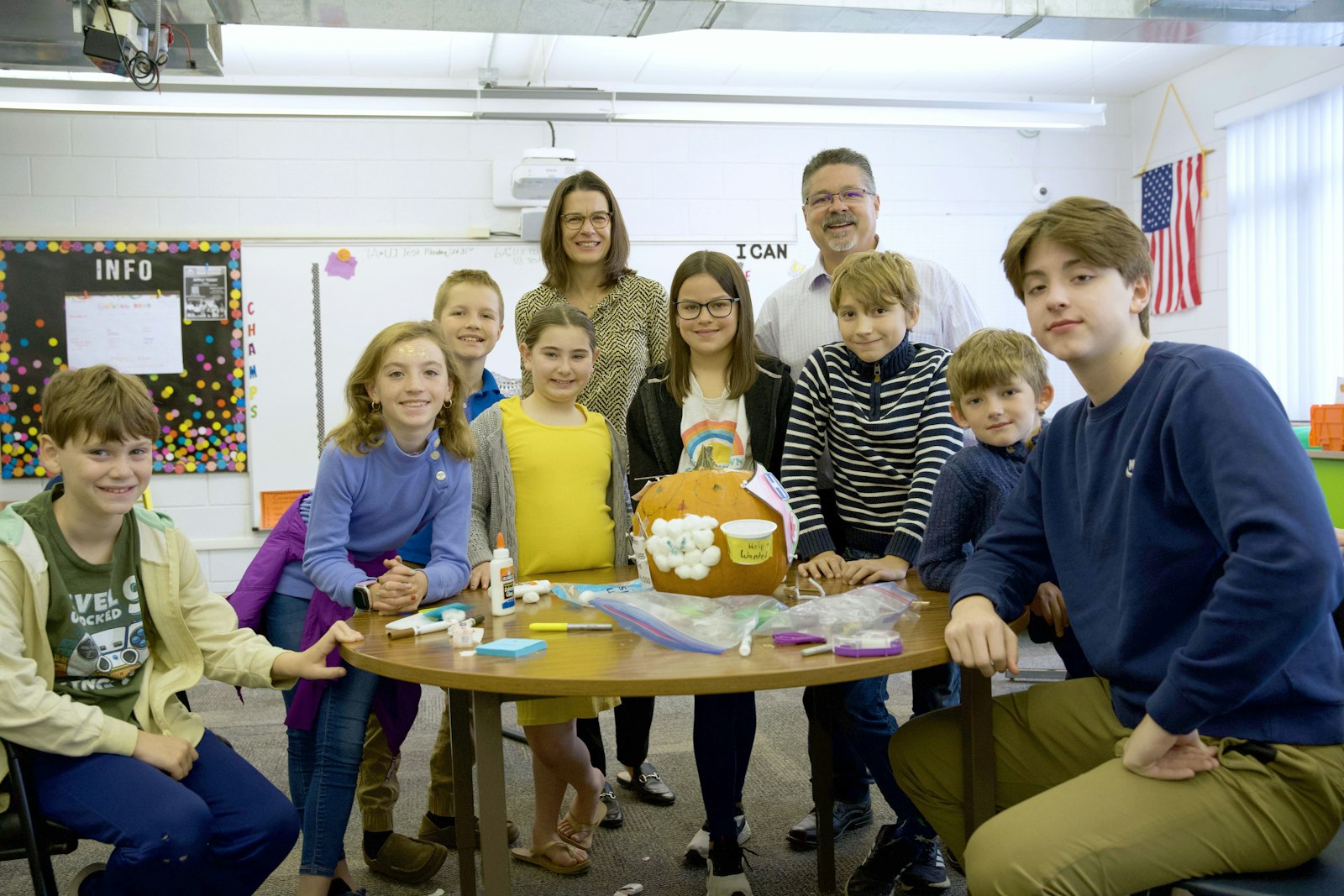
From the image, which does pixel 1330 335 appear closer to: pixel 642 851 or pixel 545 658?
pixel 642 851

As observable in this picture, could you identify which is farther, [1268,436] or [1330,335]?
[1330,335]

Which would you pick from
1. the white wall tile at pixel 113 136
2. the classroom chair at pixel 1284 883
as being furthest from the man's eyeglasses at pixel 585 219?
the white wall tile at pixel 113 136

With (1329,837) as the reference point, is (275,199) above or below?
above

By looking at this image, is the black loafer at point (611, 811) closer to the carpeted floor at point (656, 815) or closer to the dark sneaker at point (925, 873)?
the carpeted floor at point (656, 815)

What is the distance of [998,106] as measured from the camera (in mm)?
5043

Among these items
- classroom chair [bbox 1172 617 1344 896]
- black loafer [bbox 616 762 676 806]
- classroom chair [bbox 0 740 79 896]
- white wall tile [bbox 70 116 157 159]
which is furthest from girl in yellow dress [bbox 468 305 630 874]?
white wall tile [bbox 70 116 157 159]

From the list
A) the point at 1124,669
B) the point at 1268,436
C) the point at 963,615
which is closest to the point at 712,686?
the point at 963,615

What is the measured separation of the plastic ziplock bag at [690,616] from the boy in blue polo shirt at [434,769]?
0.58 m

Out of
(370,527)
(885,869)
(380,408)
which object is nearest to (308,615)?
(370,527)

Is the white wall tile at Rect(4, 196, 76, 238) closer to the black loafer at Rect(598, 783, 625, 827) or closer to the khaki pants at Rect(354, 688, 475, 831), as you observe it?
the khaki pants at Rect(354, 688, 475, 831)

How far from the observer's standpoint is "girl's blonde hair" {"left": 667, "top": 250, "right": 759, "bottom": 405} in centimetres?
227

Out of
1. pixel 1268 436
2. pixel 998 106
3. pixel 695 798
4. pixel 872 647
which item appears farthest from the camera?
pixel 998 106

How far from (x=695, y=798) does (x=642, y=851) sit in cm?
39

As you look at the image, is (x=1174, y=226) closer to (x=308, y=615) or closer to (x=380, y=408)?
(x=380, y=408)
